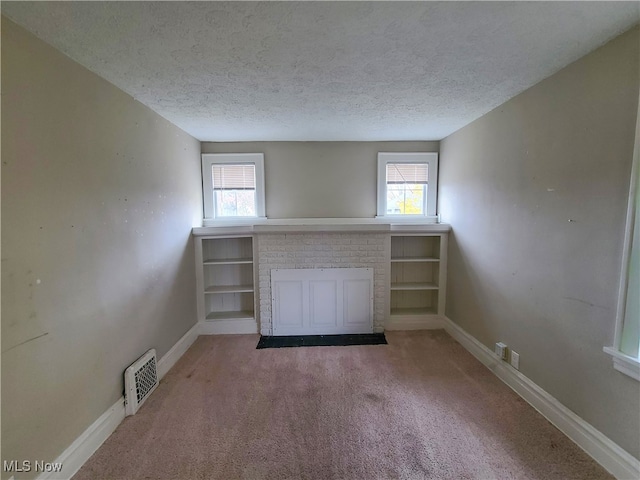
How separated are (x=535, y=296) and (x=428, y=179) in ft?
6.71

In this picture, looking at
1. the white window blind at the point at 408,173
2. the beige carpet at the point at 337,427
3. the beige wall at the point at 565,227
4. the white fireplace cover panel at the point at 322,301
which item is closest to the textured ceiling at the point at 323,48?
the beige wall at the point at 565,227

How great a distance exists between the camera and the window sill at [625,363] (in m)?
1.33

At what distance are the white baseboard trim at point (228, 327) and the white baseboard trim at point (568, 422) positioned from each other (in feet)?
8.56

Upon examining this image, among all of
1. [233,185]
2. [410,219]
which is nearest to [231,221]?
[233,185]

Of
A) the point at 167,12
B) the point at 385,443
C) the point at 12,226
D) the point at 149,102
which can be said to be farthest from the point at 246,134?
the point at 385,443

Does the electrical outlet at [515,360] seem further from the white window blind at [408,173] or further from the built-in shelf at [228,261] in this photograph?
the built-in shelf at [228,261]

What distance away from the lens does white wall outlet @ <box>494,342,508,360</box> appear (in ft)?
7.38

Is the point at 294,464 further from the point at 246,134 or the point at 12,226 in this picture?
the point at 246,134

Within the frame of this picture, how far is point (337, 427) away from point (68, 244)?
2056 millimetres

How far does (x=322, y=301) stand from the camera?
129 inches

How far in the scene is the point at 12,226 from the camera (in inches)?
47.9

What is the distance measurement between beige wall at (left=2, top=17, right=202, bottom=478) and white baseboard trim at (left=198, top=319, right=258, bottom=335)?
89 cm

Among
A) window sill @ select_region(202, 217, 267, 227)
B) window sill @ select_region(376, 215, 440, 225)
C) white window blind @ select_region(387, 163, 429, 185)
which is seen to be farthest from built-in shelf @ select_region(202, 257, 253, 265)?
white window blind @ select_region(387, 163, 429, 185)

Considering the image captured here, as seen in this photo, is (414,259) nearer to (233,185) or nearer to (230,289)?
(230,289)
